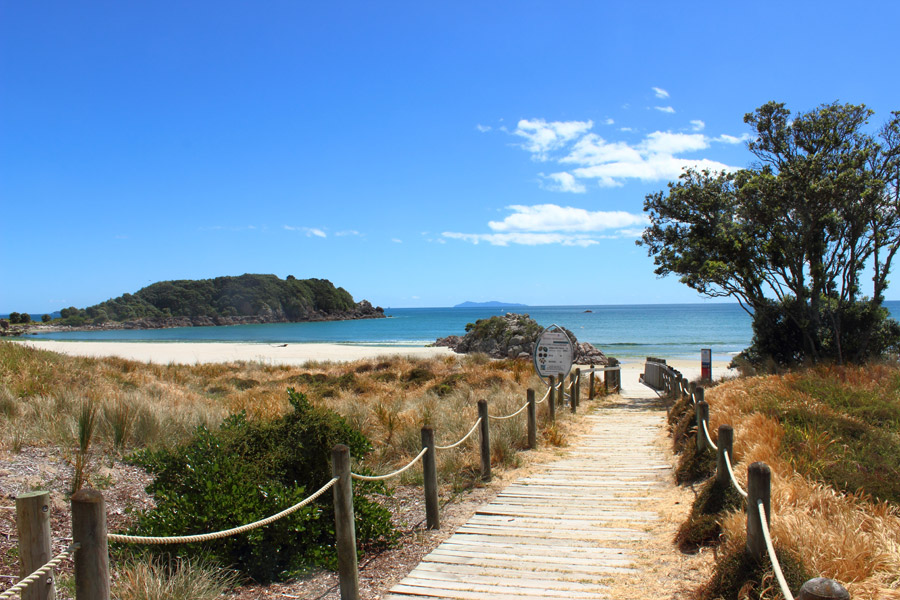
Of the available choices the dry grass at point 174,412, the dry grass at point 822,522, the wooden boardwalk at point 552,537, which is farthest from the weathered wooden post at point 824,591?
the dry grass at point 174,412

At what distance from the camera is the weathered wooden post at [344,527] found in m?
4.40

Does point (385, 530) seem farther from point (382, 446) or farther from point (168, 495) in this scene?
point (382, 446)

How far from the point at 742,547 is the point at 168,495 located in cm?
446

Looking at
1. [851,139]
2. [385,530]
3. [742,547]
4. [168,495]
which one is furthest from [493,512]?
[851,139]

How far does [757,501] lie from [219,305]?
471 ft

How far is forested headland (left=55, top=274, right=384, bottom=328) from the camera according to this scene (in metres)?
120

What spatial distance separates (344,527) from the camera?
14.7ft

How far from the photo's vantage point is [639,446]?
33.8 ft

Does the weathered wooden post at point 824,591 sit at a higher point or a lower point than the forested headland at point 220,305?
lower

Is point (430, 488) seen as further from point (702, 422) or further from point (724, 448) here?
point (702, 422)

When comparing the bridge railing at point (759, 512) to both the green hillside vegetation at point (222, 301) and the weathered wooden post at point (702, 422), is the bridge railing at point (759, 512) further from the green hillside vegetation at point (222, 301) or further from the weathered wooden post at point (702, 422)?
the green hillside vegetation at point (222, 301)

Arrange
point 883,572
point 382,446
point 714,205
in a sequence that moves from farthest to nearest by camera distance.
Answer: point 714,205 → point 382,446 → point 883,572

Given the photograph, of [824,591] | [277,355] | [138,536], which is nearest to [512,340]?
[277,355]

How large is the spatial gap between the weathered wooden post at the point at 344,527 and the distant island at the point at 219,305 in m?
121
